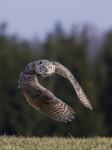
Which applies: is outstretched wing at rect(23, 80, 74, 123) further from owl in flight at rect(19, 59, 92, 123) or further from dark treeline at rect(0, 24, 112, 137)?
dark treeline at rect(0, 24, 112, 137)

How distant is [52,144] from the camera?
11.7 m

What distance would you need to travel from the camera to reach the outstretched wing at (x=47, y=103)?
39.4 feet

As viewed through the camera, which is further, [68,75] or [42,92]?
[68,75]

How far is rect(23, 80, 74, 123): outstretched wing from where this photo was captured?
39.4 ft

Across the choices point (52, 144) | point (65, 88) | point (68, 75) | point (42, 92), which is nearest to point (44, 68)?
point (42, 92)

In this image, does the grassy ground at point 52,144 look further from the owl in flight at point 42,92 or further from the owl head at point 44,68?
the owl head at point 44,68

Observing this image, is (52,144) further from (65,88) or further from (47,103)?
(65,88)

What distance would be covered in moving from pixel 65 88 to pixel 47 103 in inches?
1071

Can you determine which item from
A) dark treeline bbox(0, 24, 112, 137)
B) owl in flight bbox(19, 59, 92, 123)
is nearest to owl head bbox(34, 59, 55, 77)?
owl in flight bbox(19, 59, 92, 123)

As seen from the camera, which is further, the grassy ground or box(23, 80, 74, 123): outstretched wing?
box(23, 80, 74, 123): outstretched wing

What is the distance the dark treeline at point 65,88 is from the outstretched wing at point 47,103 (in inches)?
952

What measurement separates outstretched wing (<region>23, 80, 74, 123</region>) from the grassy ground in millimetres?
372

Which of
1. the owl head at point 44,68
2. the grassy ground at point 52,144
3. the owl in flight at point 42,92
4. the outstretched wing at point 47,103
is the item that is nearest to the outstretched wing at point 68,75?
the owl in flight at point 42,92

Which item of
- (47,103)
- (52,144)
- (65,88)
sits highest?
(47,103)
